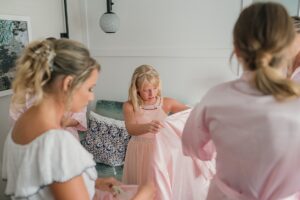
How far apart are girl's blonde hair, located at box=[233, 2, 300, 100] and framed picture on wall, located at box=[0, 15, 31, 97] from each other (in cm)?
174

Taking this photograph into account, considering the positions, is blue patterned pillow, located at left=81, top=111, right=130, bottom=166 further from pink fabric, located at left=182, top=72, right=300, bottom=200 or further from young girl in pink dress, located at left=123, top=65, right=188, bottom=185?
pink fabric, located at left=182, top=72, right=300, bottom=200

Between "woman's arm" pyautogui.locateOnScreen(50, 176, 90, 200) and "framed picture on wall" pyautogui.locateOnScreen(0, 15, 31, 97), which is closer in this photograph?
"woman's arm" pyautogui.locateOnScreen(50, 176, 90, 200)

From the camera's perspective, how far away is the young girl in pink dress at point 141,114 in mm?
1672

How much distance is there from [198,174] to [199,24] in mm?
1379

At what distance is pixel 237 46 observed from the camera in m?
0.73

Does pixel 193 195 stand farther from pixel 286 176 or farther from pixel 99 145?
pixel 99 145

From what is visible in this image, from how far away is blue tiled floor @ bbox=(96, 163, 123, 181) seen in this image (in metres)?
2.18

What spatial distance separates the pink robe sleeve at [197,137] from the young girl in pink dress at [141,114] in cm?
70

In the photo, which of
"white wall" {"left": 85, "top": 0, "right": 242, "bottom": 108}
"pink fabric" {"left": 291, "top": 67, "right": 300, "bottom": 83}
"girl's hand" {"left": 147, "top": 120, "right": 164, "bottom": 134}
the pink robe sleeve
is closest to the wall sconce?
"white wall" {"left": 85, "top": 0, "right": 242, "bottom": 108}

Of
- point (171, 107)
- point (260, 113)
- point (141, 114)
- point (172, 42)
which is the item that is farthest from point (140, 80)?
point (260, 113)

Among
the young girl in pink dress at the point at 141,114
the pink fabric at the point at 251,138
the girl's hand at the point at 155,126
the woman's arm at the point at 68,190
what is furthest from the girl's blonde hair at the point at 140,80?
the woman's arm at the point at 68,190

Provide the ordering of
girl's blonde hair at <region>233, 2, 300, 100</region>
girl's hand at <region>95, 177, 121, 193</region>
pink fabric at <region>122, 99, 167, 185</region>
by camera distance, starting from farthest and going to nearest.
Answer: pink fabric at <region>122, 99, 167, 185</region>
girl's hand at <region>95, 177, 121, 193</region>
girl's blonde hair at <region>233, 2, 300, 100</region>

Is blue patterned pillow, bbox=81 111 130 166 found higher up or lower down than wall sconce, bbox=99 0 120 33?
lower down

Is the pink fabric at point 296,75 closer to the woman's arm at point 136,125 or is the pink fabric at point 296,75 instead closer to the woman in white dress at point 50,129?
the woman's arm at point 136,125
